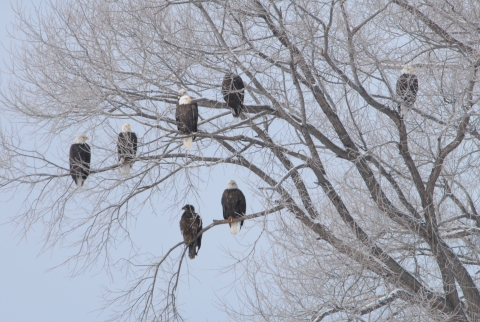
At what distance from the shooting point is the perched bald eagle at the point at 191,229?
8500mm

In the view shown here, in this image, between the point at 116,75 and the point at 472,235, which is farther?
the point at 472,235

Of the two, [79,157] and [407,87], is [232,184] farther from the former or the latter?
[407,87]

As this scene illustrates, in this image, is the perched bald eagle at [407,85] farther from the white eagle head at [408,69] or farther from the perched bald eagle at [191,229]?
the perched bald eagle at [191,229]

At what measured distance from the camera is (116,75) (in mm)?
7621

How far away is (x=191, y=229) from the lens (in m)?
8.61

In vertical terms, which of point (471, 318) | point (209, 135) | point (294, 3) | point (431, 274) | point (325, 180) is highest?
point (294, 3)

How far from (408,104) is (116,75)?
135 inches

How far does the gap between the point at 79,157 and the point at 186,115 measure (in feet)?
5.51

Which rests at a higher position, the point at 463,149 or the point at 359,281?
the point at 463,149

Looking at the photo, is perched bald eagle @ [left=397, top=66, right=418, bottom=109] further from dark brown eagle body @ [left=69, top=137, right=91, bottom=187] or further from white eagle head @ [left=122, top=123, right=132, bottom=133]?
dark brown eagle body @ [left=69, top=137, right=91, bottom=187]

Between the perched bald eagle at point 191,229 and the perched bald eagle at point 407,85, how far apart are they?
301 centimetres

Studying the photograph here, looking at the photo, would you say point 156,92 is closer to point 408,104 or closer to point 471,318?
point 408,104

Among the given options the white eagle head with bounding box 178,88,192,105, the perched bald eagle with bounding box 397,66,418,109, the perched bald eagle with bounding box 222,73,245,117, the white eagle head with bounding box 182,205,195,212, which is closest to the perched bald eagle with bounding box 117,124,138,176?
the white eagle head with bounding box 178,88,192,105

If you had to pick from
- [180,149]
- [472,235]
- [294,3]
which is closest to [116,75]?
[180,149]
